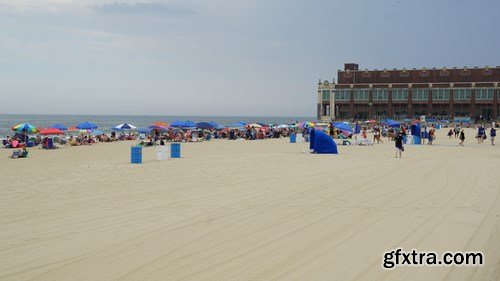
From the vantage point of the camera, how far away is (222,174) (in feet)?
55.9

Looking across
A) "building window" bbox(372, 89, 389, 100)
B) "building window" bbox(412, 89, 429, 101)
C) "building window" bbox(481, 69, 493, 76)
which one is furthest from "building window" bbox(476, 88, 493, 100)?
"building window" bbox(372, 89, 389, 100)

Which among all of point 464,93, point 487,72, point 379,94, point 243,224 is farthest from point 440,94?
point 243,224

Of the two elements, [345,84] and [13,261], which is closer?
[13,261]

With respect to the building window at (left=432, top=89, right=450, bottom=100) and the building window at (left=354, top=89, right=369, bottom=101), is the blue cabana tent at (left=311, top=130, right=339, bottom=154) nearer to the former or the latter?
the building window at (left=432, top=89, right=450, bottom=100)

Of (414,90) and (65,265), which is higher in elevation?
(414,90)

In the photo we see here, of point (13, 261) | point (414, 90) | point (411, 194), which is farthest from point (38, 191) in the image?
point (414, 90)

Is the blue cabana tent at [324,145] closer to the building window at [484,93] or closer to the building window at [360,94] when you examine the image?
the building window at [360,94]

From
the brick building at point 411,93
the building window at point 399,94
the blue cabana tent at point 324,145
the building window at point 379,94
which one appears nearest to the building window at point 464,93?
the brick building at point 411,93

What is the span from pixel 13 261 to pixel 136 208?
3936 mm

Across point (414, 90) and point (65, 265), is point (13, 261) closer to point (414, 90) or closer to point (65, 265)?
point (65, 265)

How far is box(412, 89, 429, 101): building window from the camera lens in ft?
327

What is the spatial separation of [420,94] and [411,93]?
1708 millimetres

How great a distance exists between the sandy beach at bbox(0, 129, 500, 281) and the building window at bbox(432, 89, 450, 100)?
8755 cm

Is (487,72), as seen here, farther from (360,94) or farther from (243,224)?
(243,224)
